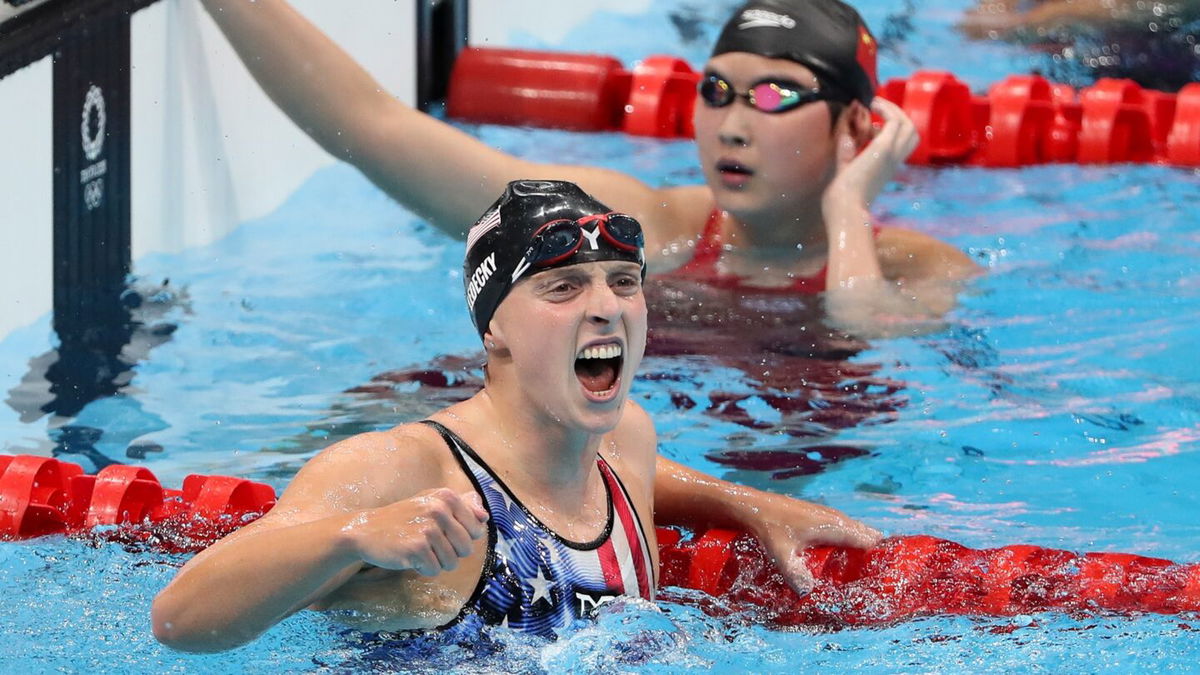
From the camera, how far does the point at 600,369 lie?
8.76ft

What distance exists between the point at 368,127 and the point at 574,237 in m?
1.48

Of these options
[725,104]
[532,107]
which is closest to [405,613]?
[725,104]

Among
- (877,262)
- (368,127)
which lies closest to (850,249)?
(877,262)

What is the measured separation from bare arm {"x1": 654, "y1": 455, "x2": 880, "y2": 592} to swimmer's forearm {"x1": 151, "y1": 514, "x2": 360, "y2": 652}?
1120 mm

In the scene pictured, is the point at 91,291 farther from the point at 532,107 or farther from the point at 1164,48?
the point at 1164,48

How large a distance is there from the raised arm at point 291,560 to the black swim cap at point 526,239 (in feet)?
1.74

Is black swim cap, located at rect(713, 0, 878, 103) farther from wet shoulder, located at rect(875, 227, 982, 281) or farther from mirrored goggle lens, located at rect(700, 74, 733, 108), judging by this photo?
wet shoulder, located at rect(875, 227, 982, 281)

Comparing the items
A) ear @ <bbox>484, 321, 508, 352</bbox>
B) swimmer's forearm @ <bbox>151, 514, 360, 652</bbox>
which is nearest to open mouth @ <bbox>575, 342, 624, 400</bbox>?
ear @ <bbox>484, 321, 508, 352</bbox>

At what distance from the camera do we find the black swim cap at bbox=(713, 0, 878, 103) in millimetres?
4434

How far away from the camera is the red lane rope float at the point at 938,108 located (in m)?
6.69

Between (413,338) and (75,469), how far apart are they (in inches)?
63.4

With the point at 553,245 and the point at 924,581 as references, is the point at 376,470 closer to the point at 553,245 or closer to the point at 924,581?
the point at 553,245

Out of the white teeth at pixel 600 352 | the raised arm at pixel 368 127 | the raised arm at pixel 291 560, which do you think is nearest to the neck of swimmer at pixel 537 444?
the white teeth at pixel 600 352

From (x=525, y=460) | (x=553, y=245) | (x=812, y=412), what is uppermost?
(x=553, y=245)
